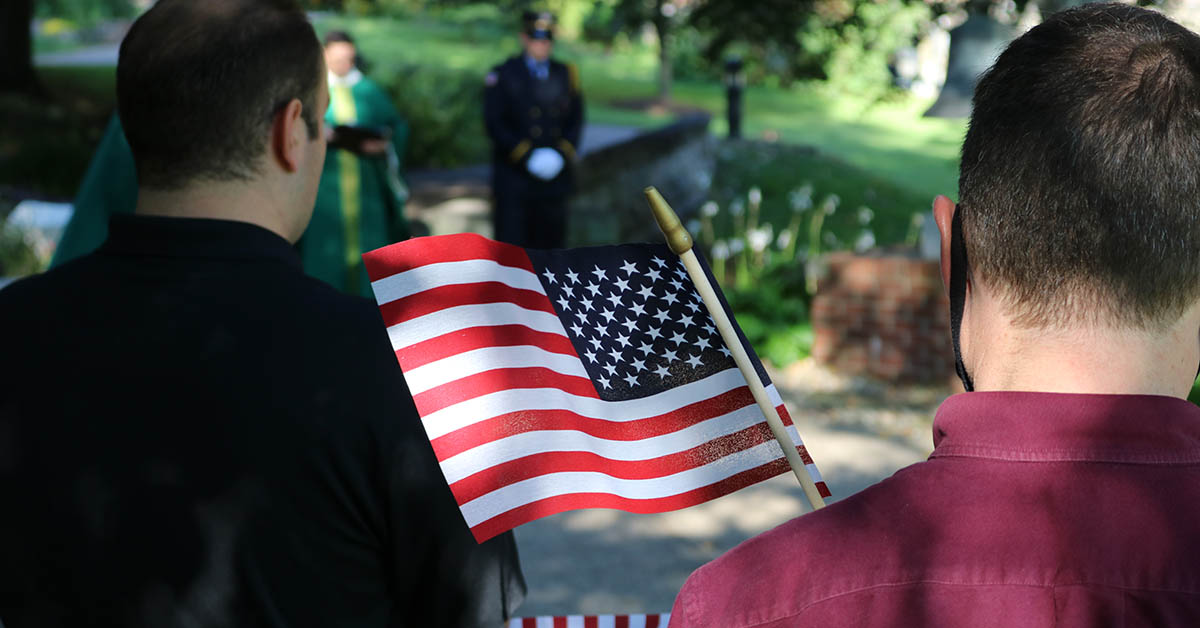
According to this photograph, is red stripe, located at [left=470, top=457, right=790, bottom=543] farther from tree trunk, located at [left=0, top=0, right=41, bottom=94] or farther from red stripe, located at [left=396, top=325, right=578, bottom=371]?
tree trunk, located at [left=0, top=0, right=41, bottom=94]

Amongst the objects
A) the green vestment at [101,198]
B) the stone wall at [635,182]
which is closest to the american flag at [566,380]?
the green vestment at [101,198]

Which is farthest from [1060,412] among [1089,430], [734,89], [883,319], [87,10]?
[87,10]

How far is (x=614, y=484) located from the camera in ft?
5.58

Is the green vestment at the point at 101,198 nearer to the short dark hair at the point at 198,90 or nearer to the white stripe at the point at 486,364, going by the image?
the short dark hair at the point at 198,90

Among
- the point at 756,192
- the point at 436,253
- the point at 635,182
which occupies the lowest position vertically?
the point at 635,182

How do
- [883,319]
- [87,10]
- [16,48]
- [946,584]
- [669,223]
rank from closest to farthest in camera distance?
[946,584] < [669,223] < [883,319] < [16,48] < [87,10]

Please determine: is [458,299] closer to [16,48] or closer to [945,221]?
[945,221]

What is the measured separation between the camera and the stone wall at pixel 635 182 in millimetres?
10766

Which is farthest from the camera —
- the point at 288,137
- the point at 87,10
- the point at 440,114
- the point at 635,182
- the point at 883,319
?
the point at 87,10

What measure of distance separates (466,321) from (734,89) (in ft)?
64.3

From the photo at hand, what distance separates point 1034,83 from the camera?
1.08 m

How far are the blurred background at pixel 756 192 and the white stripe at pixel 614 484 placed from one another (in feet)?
2.17

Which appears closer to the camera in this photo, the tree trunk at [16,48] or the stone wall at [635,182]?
the stone wall at [635,182]

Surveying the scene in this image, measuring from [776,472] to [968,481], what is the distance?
72cm
